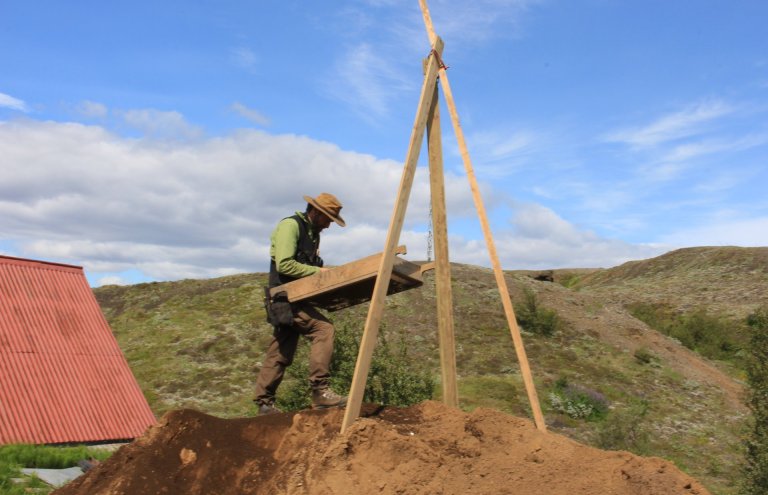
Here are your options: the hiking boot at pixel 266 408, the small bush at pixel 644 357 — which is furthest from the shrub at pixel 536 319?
the hiking boot at pixel 266 408

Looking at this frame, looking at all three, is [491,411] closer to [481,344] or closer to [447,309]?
[447,309]

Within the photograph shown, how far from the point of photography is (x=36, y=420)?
1450cm

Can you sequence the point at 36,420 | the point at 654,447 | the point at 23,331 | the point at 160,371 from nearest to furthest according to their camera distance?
the point at 36,420 → the point at 23,331 → the point at 654,447 → the point at 160,371

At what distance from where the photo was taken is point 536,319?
30.5 meters

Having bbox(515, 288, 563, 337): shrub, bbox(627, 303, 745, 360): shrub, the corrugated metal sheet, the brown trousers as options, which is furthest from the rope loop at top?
bbox(627, 303, 745, 360): shrub

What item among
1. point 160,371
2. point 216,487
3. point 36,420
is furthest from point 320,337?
point 160,371

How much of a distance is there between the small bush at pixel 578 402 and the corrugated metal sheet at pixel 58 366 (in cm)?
1364

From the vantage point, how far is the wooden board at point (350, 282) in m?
6.71

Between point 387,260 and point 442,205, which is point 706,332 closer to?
point 442,205

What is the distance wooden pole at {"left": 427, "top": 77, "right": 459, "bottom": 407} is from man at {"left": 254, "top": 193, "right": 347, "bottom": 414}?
1120mm

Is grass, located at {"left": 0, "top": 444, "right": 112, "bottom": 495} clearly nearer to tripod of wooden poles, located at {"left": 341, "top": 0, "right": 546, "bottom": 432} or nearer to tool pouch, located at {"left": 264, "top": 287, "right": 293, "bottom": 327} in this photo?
tool pouch, located at {"left": 264, "top": 287, "right": 293, "bottom": 327}

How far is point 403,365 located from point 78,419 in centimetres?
804

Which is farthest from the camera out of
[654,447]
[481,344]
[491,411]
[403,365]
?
[481,344]

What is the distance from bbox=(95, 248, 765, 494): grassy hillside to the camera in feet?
70.8
